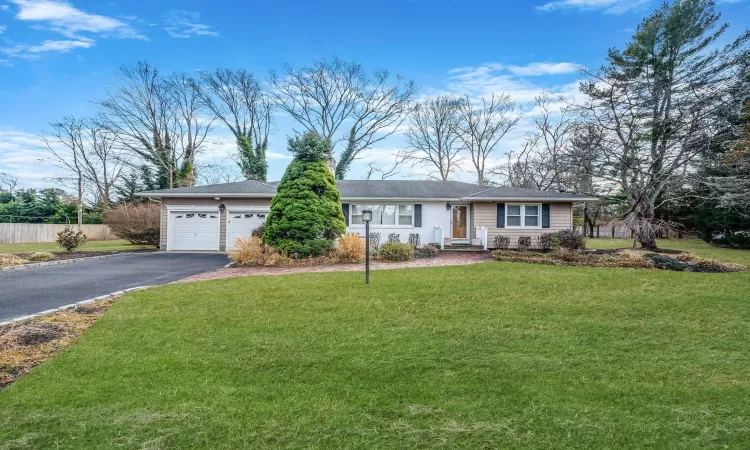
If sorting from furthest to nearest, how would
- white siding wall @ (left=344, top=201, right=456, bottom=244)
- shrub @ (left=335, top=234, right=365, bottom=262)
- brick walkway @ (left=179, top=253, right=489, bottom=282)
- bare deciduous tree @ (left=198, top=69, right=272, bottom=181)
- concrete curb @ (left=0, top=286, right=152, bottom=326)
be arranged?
bare deciduous tree @ (left=198, top=69, right=272, bottom=181), white siding wall @ (left=344, top=201, right=456, bottom=244), shrub @ (left=335, top=234, right=365, bottom=262), brick walkway @ (left=179, top=253, right=489, bottom=282), concrete curb @ (left=0, top=286, right=152, bottom=326)

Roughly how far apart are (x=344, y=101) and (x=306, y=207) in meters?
20.9

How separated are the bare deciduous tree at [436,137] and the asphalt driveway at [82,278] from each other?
22.2m

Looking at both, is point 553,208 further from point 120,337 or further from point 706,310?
point 120,337

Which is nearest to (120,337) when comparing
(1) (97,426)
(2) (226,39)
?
(1) (97,426)

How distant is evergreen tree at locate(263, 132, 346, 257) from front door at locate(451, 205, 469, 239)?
21.9 ft

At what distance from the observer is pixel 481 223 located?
17422 mm

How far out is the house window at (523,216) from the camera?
17.2m

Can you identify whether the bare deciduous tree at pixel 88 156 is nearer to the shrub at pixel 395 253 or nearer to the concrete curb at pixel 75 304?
the concrete curb at pixel 75 304

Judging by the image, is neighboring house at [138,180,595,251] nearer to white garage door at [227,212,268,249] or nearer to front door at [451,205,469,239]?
white garage door at [227,212,268,249]

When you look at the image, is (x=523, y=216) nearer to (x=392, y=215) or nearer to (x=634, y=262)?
(x=392, y=215)

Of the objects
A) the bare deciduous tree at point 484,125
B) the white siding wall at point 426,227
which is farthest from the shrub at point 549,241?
the bare deciduous tree at point 484,125

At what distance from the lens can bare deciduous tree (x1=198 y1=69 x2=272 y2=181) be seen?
104ft

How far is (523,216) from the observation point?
56.4ft

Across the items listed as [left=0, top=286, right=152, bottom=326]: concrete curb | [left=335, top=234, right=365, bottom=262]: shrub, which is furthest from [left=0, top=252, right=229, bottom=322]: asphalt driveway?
[left=335, top=234, right=365, bottom=262]: shrub
